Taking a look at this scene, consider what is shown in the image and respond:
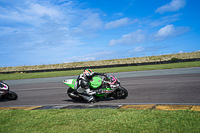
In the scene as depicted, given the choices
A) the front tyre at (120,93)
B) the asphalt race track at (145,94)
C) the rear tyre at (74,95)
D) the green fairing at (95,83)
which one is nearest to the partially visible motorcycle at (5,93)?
the asphalt race track at (145,94)

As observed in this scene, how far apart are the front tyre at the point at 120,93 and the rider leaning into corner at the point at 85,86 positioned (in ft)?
2.68

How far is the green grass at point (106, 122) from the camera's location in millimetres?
3527

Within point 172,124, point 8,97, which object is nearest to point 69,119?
point 172,124

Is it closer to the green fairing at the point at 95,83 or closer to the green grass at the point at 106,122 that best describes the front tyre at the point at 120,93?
the green fairing at the point at 95,83

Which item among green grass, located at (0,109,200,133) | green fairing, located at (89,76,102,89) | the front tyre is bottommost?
green grass, located at (0,109,200,133)

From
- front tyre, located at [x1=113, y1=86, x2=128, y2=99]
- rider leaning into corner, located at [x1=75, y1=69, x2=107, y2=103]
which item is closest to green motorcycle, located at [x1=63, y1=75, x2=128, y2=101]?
front tyre, located at [x1=113, y1=86, x2=128, y2=99]

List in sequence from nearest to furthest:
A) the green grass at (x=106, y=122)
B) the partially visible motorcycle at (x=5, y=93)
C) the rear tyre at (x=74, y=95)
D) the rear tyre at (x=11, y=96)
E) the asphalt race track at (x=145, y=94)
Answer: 1. the green grass at (x=106, y=122)
2. the asphalt race track at (x=145, y=94)
3. the rear tyre at (x=74, y=95)
4. the partially visible motorcycle at (x=5, y=93)
5. the rear tyre at (x=11, y=96)

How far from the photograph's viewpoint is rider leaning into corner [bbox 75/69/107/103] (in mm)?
6967

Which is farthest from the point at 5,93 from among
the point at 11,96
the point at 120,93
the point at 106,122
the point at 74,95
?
the point at 106,122

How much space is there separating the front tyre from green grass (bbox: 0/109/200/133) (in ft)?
7.53

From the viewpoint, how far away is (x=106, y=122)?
402cm

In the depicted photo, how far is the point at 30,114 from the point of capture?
5.36 metres

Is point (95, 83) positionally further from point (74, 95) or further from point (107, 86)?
point (74, 95)

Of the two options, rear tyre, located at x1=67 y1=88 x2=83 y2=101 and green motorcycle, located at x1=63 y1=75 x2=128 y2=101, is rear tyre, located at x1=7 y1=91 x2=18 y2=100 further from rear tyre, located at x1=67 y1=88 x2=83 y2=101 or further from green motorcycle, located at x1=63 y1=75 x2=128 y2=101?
green motorcycle, located at x1=63 y1=75 x2=128 y2=101
